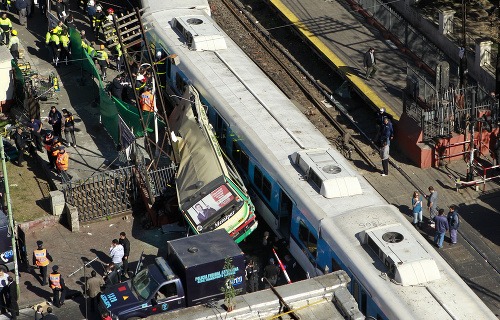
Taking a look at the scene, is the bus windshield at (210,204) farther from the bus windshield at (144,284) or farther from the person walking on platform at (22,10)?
the person walking on platform at (22,10)

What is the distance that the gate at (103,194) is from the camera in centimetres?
3834

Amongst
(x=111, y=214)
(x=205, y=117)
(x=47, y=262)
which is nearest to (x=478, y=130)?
(x=205, y=117)

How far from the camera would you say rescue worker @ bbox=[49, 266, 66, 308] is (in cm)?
3447

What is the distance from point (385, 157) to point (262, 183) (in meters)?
5.18

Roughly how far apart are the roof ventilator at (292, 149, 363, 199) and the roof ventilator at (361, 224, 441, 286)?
2289 millimetres

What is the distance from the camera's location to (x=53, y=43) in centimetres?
4703

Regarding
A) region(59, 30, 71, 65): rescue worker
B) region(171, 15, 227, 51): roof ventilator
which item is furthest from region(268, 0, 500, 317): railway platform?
region(59, 30, 71, 65): rescue worker

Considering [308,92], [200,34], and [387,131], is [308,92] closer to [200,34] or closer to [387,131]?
[200,34]

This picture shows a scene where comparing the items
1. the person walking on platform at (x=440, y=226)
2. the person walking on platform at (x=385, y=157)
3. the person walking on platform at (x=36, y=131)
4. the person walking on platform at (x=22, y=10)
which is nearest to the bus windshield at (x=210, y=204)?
the person walking on platform at (x=440, y=226)

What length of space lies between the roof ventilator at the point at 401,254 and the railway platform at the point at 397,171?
394 cm

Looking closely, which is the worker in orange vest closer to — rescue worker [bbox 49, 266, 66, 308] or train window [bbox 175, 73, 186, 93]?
train window [bbox 175, 73, 186, 93]

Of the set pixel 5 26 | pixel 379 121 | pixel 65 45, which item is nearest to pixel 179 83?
pixel 65 45

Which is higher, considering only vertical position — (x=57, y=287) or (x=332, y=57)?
(x=332, y=57)

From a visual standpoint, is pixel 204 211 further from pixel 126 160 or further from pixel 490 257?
pixel 490 257
